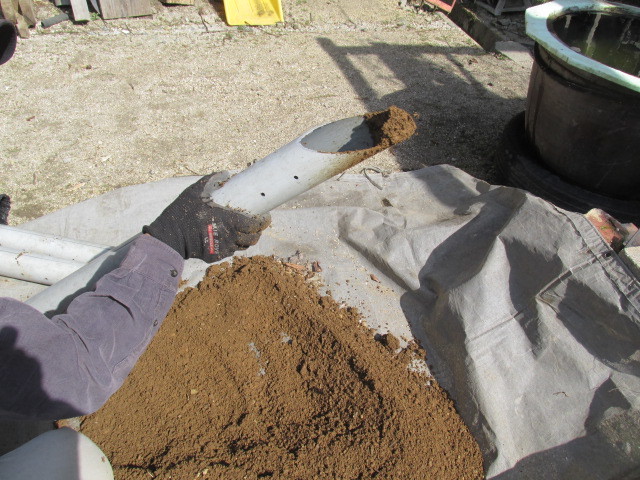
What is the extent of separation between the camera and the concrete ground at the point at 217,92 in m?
3.06

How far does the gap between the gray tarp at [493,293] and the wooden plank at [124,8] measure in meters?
3.11

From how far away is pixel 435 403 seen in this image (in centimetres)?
175

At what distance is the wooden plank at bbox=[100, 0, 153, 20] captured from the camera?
4543 mm

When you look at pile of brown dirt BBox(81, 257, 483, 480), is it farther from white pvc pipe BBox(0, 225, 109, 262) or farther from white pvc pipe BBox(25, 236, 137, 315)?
white pvc pipe BBox(0, 225, 109, 262)

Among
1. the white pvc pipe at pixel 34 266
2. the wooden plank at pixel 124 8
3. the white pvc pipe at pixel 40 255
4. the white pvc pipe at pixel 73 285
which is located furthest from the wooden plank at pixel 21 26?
the white pvc pipe at pixel 73 285

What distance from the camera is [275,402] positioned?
1691 mm

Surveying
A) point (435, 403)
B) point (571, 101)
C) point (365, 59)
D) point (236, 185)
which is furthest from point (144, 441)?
point (365, 59)

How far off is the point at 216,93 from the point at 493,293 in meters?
2.89

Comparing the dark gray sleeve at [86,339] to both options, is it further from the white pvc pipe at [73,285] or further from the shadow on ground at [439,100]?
the shadow on ground at [439,100]

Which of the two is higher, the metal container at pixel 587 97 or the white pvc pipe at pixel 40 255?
the metal container at pixel 587 97

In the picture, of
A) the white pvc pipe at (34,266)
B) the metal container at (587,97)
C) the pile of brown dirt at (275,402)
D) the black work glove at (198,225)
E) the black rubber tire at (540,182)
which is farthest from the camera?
the black rubber tire at (540,182)

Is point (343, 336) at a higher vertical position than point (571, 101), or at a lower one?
lower

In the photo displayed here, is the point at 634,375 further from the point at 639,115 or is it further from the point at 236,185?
the point at 236,185

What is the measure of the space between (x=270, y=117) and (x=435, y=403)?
2557 millimetres
